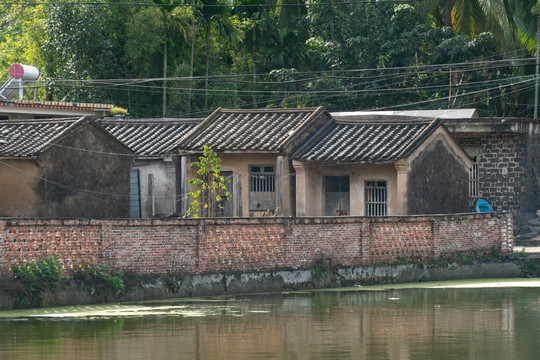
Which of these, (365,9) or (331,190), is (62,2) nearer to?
Answer: (365,9)

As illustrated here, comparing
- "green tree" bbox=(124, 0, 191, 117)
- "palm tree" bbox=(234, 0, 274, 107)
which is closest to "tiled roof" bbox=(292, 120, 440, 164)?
"green tree" bbox=(124, 0, 191, 117)

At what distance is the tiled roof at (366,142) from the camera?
87.7ft

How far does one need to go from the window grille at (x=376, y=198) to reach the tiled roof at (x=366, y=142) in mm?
1201

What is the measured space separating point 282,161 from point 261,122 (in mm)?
2341

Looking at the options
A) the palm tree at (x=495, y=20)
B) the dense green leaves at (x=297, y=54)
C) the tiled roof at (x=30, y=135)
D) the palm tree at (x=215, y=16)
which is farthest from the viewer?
the dense green leaves at (x=297, y=54)

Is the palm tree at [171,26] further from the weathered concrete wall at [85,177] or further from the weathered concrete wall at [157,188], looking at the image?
the weathered concrete wall at [85,177]

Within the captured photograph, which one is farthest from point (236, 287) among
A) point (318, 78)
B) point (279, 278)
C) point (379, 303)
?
point (318, 78)

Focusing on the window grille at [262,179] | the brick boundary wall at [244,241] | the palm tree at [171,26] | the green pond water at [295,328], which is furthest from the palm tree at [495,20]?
the green pond water at [295,328]

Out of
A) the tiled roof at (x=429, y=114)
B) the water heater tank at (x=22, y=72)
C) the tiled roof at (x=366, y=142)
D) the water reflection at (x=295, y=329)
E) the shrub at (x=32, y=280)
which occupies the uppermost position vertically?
the water heater tank at (x=22, y=72)

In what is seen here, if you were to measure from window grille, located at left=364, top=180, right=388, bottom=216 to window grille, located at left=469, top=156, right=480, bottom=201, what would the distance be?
4784 millimetres

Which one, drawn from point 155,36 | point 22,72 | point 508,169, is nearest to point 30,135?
point 22,72

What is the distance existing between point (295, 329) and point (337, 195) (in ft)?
41.8

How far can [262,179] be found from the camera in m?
28.8

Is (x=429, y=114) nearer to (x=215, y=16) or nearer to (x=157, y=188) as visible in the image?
(x=157, y=188)
